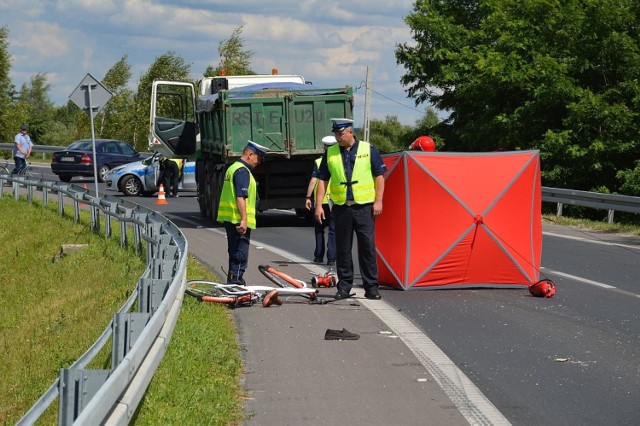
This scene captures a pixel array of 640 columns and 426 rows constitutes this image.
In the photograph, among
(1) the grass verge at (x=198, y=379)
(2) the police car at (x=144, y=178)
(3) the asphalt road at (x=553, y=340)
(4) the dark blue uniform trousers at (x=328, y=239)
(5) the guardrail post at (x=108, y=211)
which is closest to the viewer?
(1) the grass verge at (x=198, y=379)

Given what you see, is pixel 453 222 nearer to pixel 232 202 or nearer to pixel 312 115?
pixel 232 202

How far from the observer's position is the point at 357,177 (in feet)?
39.5

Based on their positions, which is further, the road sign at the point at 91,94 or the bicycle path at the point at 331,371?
the road sign at the point at 91,94

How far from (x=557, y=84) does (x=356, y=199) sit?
22.6 m

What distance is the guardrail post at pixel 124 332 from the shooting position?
646 cm

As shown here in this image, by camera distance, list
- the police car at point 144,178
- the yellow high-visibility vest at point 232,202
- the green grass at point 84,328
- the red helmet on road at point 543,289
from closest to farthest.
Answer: the green grass at point 84,328 → the yellow high-visibility vest at point 232,202 → the red helmet on road at point 543,289 → the police car at point 144,178

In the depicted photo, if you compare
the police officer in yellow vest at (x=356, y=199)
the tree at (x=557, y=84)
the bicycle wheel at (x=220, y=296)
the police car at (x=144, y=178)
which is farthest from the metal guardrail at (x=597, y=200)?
the bicycle wheel at (x=220, y=296)

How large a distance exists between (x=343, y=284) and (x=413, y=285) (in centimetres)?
129

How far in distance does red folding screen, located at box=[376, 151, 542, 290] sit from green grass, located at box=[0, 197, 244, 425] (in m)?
2.46

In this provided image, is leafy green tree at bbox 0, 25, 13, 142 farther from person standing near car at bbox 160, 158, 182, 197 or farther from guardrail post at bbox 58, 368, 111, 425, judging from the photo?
guardrail post at bbox 58, 368, 111, 425

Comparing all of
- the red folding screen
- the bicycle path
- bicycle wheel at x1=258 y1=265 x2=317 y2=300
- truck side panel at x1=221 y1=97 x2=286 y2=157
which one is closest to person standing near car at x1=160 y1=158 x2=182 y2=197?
truck side panel at x1=221 y1=97 x2=286 y2=157

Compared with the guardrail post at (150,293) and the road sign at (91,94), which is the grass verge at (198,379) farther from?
the road sign at (91,94)

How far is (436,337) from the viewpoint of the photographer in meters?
9.78

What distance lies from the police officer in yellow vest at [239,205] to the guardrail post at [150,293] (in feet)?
11.9
